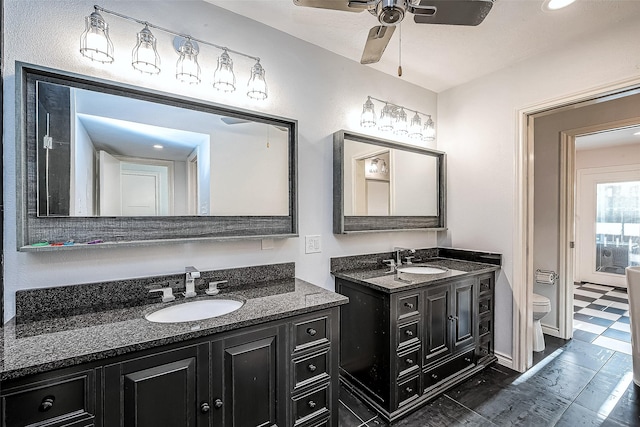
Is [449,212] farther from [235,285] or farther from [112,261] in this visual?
[112,261]

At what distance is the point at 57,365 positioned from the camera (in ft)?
2.87

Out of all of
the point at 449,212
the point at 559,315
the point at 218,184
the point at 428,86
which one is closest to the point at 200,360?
the point at 218,184

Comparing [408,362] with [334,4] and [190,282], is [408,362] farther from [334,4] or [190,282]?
[334,4]

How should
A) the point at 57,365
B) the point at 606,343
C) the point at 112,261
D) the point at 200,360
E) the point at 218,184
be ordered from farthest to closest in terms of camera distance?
the point at 606,343 < the point at 218,184 < the point at 112,261 < the point at 200,360 < the point at 57,365

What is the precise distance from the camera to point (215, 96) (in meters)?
1.70

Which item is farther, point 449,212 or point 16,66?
point 449,212

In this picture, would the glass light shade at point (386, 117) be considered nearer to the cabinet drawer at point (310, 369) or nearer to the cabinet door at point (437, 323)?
the cabinet door at point (437, 323)

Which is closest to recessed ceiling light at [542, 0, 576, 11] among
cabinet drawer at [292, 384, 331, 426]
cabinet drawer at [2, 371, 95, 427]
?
cabinet drawer at [292, 384, 331, 426]

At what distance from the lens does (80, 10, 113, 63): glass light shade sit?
1293mm

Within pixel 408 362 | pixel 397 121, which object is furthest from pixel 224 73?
pixel 408 362

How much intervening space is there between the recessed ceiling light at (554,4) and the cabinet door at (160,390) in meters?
2.50

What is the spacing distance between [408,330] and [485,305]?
0.96m

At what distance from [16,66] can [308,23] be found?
1.49 meters

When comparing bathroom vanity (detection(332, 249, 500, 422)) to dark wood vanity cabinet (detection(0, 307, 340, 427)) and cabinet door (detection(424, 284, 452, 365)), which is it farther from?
dark wood vanity cabinet (detection(0, 307, 340, 427))
